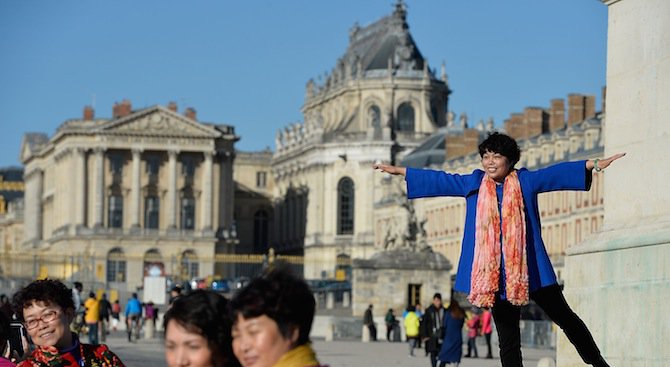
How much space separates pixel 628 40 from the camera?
12156 mm

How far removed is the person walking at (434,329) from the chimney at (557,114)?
6090cm

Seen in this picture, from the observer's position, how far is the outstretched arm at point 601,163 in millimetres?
9500

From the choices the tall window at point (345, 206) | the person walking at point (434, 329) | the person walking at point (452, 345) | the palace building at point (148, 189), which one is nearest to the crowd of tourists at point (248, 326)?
A: the person walking at point (452, 345)

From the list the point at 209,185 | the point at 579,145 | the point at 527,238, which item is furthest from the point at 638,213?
the point at 209,185

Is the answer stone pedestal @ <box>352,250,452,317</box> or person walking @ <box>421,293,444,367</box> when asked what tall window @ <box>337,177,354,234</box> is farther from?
person walking @ <box>421,293,444,367</box>

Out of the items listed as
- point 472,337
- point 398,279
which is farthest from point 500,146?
point 398,279

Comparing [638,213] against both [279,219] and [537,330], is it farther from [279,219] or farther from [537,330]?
[279,219]

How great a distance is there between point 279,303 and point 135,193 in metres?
122

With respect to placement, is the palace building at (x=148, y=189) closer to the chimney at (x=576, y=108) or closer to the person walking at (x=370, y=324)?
the chimney at (x=576, y=108)

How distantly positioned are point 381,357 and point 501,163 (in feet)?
79.5

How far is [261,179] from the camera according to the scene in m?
154

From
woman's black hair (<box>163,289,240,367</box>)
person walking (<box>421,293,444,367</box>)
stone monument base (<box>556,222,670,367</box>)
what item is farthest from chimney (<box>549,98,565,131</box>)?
woman's black hair (<box>163,289,240,367</box>)

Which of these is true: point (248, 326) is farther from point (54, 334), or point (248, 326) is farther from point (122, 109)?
point (122, 109)

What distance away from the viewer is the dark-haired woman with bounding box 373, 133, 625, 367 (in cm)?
968
